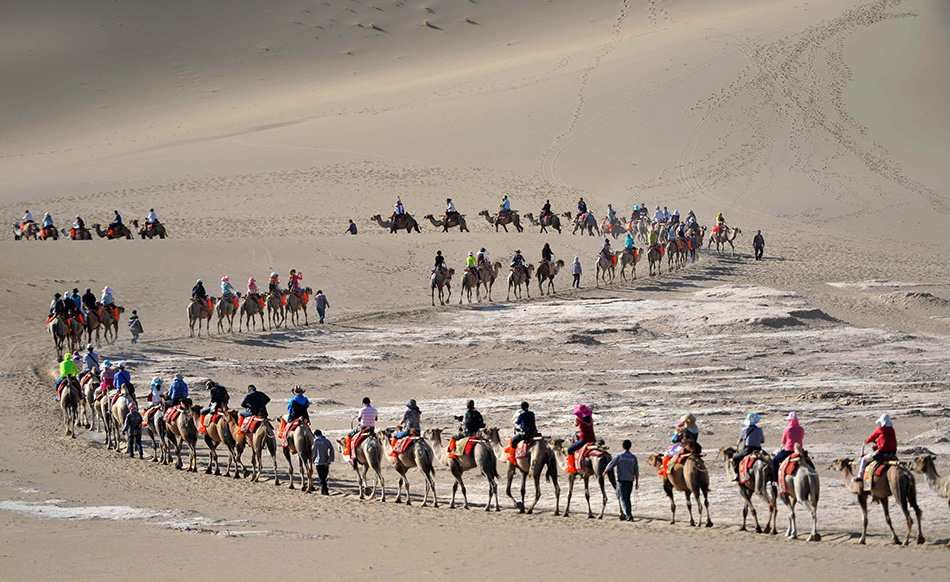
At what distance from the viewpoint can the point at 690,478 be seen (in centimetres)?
1505

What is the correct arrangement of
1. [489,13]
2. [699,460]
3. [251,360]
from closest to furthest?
[699,460] → [251,360] → [489,13]

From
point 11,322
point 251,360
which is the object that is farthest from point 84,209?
point 251,360

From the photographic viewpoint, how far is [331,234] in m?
49.5

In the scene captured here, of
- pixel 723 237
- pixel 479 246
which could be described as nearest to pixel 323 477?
pixel 479 246

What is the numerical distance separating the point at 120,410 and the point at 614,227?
1331 inches

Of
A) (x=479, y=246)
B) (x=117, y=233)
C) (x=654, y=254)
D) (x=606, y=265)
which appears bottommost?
(x=606, y=265)

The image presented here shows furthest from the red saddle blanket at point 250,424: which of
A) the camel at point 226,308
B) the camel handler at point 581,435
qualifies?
the camel at point 226,308

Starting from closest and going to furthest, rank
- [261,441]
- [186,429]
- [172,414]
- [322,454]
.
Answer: [322,454]
[261,441]
[186,429]
[172,414]

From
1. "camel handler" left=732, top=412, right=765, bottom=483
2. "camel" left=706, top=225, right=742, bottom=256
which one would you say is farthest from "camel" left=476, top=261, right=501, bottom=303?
"camel handler" left=732, top=412, right=765, bottom=483

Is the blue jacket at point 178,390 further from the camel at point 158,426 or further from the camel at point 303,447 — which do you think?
the camel at point 303,447

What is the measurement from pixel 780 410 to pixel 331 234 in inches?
1242

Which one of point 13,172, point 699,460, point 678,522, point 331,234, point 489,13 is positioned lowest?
point 678,522

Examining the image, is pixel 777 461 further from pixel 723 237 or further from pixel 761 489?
pixel 723 237

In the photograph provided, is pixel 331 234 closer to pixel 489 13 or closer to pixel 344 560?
pixel 344 560
